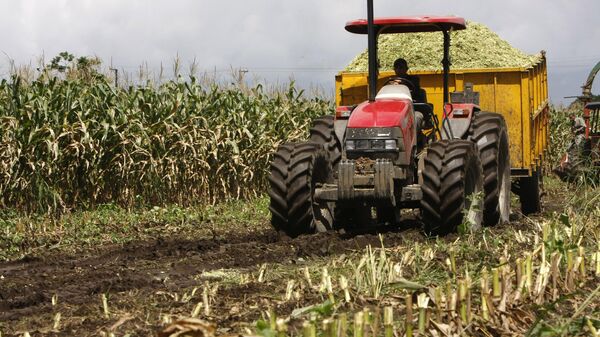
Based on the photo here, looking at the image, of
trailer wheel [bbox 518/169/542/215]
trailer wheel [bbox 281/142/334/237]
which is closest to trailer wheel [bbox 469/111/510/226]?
trailer wheel [bbox 281/142/334/237]

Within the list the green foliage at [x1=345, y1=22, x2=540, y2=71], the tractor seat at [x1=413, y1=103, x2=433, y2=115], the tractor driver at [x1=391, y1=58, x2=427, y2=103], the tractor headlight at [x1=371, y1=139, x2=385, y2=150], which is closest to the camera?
the tractor headlight at [x1=371, y1=139, x2=385, y2=150]

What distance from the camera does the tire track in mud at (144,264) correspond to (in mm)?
7316

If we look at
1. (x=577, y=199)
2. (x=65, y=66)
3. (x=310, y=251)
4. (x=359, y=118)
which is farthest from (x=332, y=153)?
(x=65, y=66)

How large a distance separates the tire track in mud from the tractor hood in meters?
1.08

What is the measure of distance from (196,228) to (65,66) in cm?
453

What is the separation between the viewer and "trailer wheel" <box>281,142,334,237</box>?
10078mm

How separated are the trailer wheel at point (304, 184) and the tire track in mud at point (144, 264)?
15 centimetres

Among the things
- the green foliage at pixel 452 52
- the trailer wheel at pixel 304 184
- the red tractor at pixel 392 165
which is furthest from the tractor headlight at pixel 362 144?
the green foliage at pixel 452 52

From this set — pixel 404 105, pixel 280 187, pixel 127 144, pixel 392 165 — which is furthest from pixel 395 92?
pixel 127 144

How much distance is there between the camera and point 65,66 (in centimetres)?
1579

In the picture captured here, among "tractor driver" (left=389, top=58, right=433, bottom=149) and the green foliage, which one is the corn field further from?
"tractor driver" (left=389, top=58, right=433, bottom=149)

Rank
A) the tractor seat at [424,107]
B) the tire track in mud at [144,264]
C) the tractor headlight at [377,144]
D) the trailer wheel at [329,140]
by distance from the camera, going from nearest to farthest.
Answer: the tire track in mud at [144,264] < the tractor headlight at [377,144] < the trailer wheel at [329,140] < the tractor seat at [424,107]

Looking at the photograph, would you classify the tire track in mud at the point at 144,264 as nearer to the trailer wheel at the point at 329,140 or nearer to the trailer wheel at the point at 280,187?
the trailer wheel at the point at 280,187

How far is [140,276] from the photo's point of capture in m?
8.18
